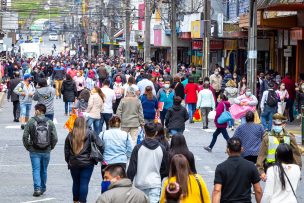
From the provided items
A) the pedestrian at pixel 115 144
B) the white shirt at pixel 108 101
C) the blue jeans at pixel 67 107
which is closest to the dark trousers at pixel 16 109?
the blue jeans at pixel 67 107

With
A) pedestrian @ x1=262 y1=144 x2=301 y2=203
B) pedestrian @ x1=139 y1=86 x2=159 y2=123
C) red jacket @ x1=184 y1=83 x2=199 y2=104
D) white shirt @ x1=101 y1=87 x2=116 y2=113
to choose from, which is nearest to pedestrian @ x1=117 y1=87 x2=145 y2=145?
pedestrian @ x1=139 y1=86 x2=159 y2=123

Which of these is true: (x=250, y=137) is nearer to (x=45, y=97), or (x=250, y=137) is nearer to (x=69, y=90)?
(x=45, y=97)

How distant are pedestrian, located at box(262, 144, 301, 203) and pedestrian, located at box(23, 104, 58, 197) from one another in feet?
18.0

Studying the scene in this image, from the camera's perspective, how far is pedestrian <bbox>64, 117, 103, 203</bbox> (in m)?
13.8

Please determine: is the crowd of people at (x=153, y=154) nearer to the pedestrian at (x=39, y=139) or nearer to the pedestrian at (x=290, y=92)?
the pedestrian at (x=39, y=139)

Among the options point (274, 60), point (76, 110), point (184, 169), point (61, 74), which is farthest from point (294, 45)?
point (184, 169)

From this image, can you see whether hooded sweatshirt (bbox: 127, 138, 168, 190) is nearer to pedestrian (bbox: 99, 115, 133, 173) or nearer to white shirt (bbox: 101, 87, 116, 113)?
pedestrian (bbox: 99, 115, 133, 173)

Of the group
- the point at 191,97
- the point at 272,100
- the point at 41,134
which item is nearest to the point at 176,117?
the point at 41,134

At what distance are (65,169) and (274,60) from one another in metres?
26.1

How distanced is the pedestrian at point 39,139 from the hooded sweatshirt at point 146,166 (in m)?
3.37

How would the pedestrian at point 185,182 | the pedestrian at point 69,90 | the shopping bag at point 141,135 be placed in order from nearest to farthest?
the pedestrian at point 185,182 → the shopping bag at point 141,135 → the pedestrian at point 69,90

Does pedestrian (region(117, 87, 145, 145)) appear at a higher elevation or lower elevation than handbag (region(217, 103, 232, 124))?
higher

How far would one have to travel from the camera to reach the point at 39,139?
50.8 ft

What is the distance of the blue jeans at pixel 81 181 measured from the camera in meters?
13.8
